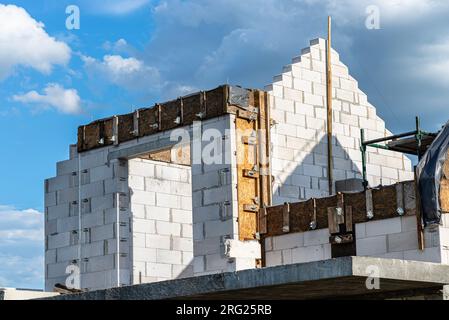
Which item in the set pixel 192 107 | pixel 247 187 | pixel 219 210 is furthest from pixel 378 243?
pixel 192 107

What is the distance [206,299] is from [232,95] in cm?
1386

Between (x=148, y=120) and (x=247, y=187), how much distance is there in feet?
15.0

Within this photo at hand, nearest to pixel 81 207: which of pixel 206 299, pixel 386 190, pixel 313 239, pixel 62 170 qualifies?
pixel 62 170

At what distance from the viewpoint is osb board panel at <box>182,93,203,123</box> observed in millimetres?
29562

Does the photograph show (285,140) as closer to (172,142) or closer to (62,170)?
(172,142)

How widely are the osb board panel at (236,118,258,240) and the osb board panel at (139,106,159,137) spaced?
3.40 metres

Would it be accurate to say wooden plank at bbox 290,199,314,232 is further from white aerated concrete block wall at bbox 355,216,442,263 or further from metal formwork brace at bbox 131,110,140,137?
metal formwork brace at bbox 131,110,140,137

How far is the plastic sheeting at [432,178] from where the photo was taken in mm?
25141

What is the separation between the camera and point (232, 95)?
94.9ft

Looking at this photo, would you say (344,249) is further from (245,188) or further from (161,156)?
(161,156)

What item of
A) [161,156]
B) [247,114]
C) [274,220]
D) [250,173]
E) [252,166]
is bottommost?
[274,220]

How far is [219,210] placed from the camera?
28.3 m

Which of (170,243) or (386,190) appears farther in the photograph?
(170,243)
